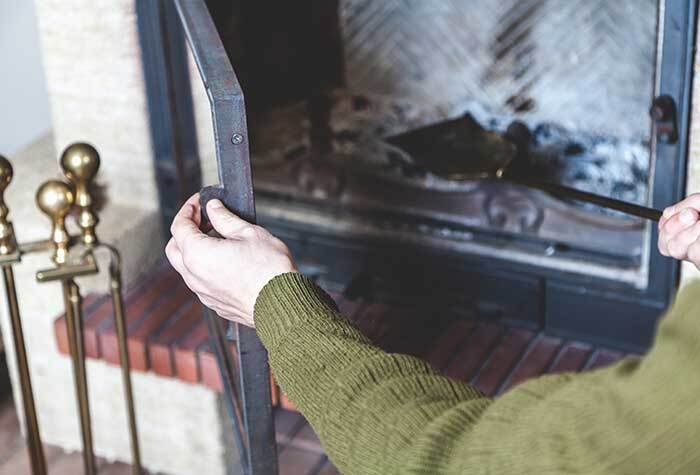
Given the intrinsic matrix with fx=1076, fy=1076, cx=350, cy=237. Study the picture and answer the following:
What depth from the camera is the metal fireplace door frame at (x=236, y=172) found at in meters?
0.82

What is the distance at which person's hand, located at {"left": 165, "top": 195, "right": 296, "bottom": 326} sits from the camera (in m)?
0.84

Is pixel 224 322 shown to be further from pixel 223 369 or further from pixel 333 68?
pixel 333 68

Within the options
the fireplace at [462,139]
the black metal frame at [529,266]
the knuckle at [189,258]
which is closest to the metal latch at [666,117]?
the black metal frame at [529,266]

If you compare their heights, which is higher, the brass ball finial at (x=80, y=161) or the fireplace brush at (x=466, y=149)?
the brass ball finial at (x=80, y=161)

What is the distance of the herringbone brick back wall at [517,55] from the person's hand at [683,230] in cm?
73

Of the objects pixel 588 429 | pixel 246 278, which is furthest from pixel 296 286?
pixel 588 429

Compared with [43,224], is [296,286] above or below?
above

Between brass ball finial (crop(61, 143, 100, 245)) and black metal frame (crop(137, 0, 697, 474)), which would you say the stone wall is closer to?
black metal frame (crop(137, 0, 697, 474))

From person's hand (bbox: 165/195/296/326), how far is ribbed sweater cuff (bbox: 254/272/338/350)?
0.01m

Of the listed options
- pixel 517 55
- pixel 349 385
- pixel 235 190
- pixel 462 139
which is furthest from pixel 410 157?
pixel 349 385

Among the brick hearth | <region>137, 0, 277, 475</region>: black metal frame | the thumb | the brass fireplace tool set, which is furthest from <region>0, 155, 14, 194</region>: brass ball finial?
the brick hearth

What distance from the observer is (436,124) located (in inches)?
65.2

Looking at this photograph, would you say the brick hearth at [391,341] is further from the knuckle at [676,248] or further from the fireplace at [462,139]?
the knuckle at [676,248]

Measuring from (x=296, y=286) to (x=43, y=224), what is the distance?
0.95 m
